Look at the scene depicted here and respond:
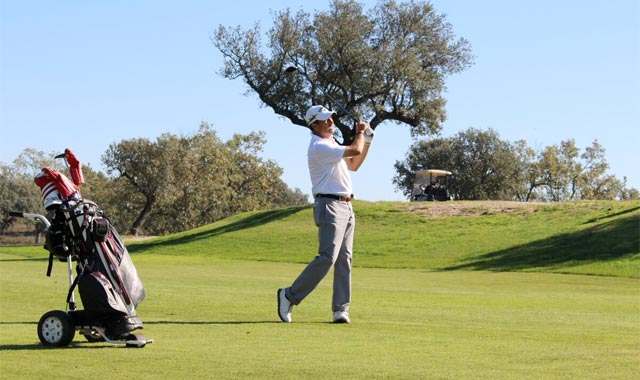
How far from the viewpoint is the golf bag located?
30.0 feet

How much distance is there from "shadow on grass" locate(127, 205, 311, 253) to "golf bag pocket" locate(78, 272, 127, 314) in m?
44.8

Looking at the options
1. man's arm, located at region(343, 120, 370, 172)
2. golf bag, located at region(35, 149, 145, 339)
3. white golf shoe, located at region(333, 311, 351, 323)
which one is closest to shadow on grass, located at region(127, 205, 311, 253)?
man's arm, located at region(343, 120, 370, 172)

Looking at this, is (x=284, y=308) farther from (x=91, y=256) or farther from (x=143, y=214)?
(x=143, y=214)

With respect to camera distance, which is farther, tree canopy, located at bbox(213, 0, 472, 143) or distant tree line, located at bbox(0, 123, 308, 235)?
distant tree line, located at bbox(0, 123, 308, 235)

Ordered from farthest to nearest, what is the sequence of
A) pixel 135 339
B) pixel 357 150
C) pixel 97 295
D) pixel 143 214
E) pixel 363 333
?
pixel 143 214
pixel 357 150
pixel 363 333
pixel 97 295
pixel 135 339

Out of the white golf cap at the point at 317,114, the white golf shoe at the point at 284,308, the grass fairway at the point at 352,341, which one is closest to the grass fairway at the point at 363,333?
the grass fairway at the point at 352,341

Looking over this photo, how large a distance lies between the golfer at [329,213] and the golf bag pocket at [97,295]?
2.90m

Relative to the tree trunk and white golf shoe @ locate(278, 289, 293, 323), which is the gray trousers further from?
the tree trunk

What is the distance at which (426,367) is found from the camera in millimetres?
7738

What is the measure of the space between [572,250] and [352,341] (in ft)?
96.8

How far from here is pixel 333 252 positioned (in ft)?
38.2

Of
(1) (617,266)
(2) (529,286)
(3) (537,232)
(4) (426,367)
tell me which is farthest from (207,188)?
(4) (426,367)

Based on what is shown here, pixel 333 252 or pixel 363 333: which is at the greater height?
pixel 333 252

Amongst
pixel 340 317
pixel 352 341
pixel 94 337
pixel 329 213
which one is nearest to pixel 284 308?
pixel 340 317
